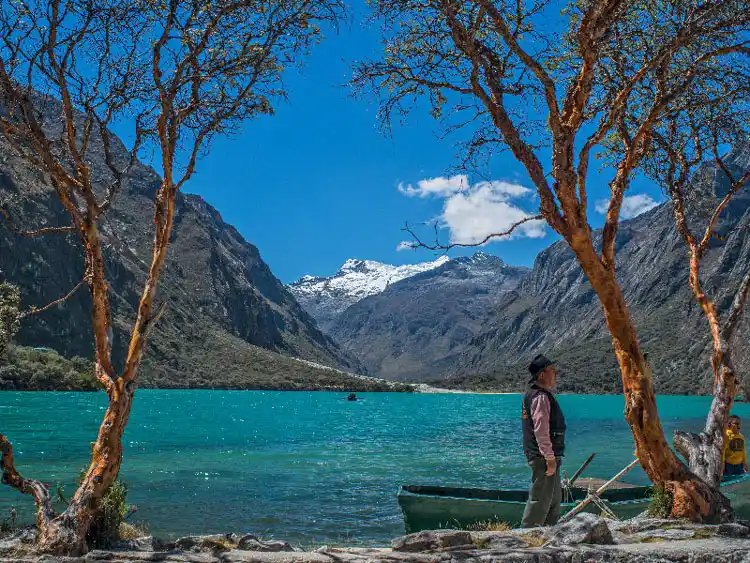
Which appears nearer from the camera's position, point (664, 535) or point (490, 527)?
point (664, 535)

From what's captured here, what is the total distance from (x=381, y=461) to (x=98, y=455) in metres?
27.1

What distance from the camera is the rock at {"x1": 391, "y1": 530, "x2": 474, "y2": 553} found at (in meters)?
6.45

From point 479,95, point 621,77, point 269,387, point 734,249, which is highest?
point 734,249

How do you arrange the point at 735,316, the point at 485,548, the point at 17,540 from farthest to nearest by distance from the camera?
the point at 735,316 → the point at 17,540 → the point at 485,548

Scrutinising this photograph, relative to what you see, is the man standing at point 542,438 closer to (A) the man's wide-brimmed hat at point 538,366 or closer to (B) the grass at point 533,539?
(A) the man's wide-brimmed hat at point 538,366

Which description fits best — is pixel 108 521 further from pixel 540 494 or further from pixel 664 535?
pixel 664 535

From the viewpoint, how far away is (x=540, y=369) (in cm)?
834

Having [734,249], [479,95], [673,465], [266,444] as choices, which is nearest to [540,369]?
[673,465]

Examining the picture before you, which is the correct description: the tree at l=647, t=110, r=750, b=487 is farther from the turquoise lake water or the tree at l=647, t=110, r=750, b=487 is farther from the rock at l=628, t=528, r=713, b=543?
the turquoise lake water

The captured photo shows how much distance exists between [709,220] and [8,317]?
12.0 meters

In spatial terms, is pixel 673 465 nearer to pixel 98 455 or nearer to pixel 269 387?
pixel 98 455

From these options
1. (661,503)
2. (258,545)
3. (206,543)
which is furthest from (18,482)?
(661,503)

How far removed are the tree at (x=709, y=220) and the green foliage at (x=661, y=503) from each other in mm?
628

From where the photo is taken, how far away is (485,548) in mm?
6434
